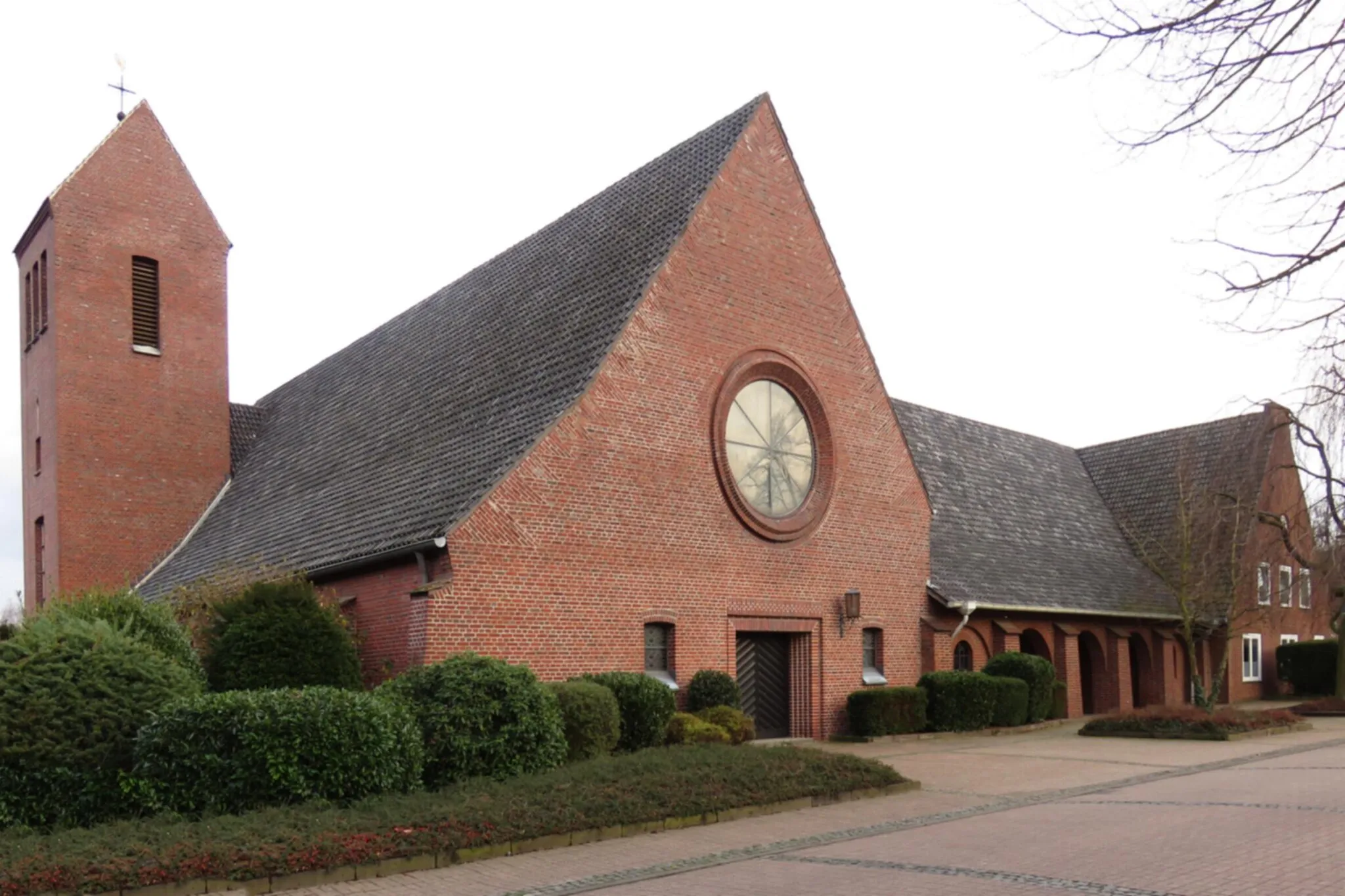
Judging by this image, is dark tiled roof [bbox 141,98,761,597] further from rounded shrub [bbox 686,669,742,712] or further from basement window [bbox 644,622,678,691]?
rounded shrub [bbox 686,669,742,712]

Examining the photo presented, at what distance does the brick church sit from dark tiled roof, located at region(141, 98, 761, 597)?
92 millimetres

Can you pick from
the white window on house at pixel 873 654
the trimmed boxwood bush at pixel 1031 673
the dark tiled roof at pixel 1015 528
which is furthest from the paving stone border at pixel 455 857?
the dark tiled roof at pixel 1015 528

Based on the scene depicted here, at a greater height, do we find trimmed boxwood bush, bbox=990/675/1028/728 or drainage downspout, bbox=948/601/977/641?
drainage downspout, bbox=948/601/977/641

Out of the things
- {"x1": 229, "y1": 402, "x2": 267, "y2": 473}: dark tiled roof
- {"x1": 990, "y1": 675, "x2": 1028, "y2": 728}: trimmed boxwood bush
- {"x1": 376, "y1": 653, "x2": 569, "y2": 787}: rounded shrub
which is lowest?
{"x1": 990, "y1": 675, "x2": 1028, "y2": 728}: trimmed boxwood bush

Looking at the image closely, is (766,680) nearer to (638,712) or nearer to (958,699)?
(958,699)

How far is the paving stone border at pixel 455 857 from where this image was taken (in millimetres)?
9227

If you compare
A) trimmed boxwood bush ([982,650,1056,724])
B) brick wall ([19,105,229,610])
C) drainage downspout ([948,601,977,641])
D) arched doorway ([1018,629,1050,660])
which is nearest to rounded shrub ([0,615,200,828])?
brick wall ([19,105,229,610])

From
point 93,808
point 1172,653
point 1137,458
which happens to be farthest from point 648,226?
point 1137,458

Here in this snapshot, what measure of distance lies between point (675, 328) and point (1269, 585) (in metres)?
23.0

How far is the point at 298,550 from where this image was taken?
67.2 feet

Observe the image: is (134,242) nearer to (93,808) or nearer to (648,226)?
(648,226)

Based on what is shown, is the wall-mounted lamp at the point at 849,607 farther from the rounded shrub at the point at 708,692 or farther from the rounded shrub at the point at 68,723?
the rounded shrub at the point at 68,723

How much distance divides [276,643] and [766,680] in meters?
9.16

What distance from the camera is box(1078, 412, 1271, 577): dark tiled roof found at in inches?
1278
